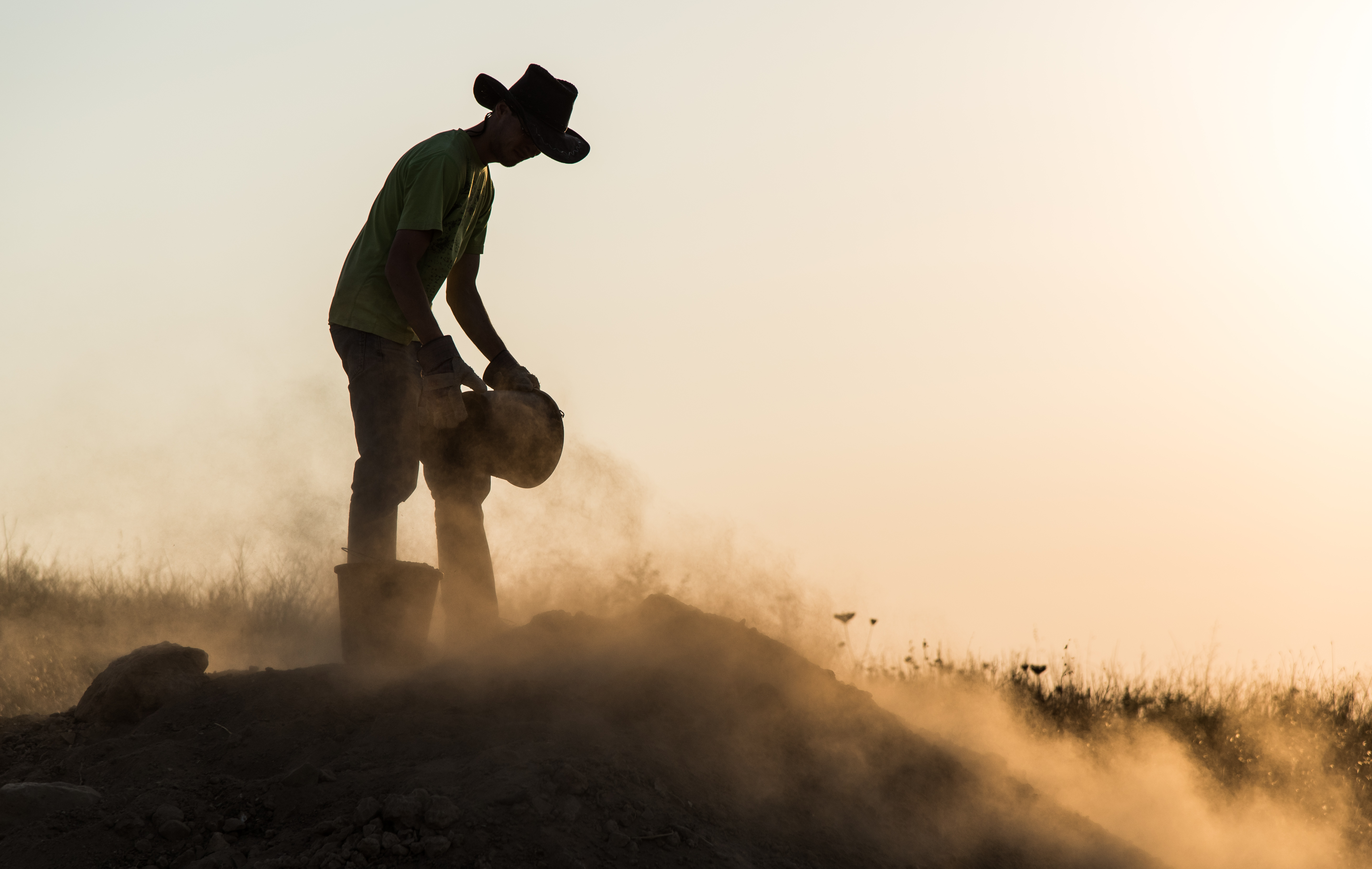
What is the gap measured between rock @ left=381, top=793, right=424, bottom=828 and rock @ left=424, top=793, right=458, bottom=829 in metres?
0.02

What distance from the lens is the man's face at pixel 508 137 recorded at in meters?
4.06

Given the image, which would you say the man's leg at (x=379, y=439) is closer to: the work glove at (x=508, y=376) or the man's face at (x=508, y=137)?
the work glove at (x=508, y=376)

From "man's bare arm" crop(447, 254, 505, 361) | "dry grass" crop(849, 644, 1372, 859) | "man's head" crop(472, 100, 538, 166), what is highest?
"man's head" crop(472, 100, 538, 166)

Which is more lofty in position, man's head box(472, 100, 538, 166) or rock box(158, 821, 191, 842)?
man's head box(472, 100, 538, 166)

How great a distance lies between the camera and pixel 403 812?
2.49 meters

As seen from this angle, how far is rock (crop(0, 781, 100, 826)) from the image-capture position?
259cm

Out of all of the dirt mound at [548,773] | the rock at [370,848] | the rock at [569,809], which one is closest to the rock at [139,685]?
the dirt mound at [548,773]

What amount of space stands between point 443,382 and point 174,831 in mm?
1747

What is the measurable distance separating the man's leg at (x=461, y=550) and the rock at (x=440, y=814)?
1.73m

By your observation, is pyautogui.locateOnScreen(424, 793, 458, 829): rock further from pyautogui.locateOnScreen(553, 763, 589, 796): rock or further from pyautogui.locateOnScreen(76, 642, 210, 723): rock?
pyautogui.locateOnScreen(76, 642, 210, 723): rock

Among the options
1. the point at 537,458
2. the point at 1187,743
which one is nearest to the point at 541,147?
the point at 537,458

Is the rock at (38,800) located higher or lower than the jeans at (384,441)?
lower

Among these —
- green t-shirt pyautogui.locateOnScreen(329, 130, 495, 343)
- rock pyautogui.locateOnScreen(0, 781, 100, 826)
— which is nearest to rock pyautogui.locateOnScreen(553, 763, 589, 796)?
rock pyautogui.locateOnScreen(0, 781, 100, 826)

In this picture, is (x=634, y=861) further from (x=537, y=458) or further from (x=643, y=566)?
(x=643, y=566)
